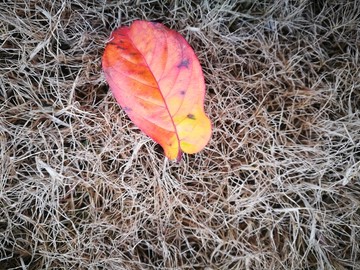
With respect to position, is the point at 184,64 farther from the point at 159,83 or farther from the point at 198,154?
the point at 198,154

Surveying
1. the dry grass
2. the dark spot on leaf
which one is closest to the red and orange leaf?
the dark spot on leaf

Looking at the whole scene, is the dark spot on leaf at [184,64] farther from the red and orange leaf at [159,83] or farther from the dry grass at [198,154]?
the dry grass at [198,154]

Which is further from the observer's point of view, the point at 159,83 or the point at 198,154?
the point at 198,154

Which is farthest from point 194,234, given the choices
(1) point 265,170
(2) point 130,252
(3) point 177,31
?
(3) point 177,31

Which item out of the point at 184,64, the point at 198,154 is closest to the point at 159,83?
the point at 184,64

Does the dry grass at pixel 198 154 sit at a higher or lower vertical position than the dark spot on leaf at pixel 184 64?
lower

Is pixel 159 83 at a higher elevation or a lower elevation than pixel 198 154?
higher

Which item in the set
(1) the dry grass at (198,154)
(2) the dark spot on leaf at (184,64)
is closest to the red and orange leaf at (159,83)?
(2) the dark spot on leaf at (184,64)

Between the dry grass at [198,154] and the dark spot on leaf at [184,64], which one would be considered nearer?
the dark spot on leaf at [184,64]
